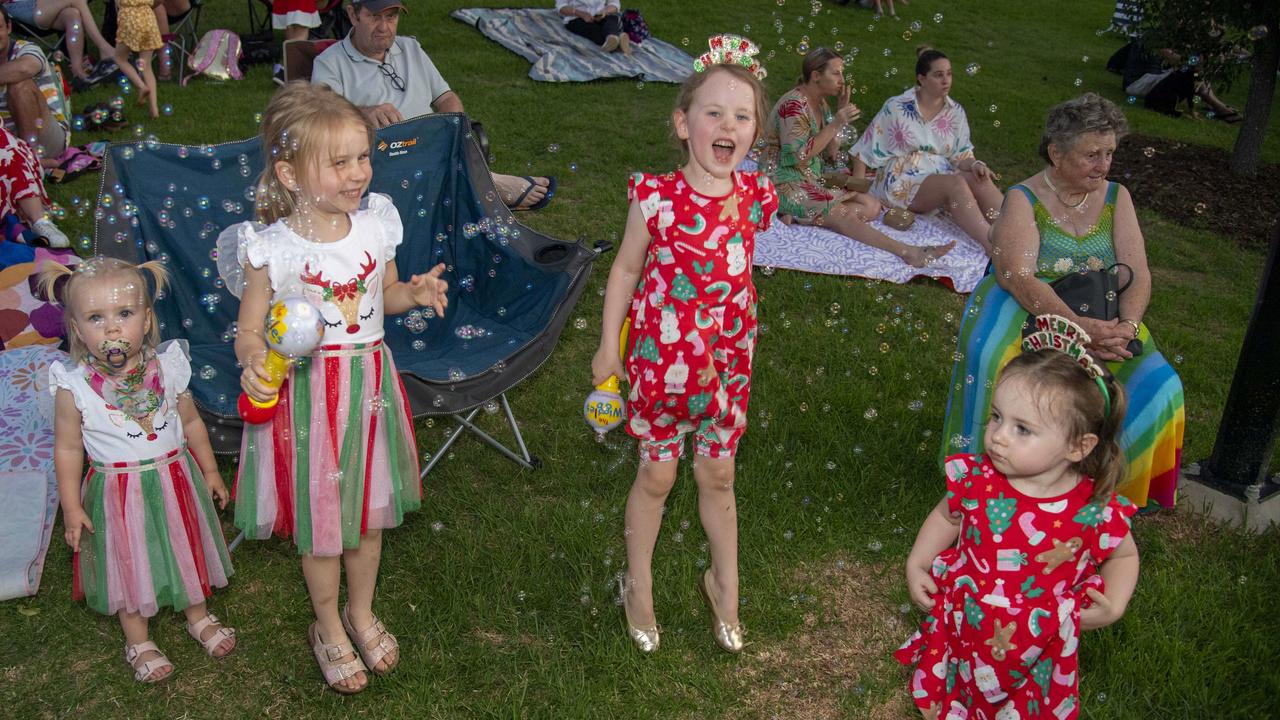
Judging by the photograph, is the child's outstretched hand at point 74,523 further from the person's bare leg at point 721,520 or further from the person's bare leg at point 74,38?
the person's bare leg at point 74,38

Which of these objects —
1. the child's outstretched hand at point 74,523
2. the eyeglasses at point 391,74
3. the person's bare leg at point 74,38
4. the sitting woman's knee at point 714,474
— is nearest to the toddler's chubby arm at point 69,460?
the child's outstretched hand at point 74,523

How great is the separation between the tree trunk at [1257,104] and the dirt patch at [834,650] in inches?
268

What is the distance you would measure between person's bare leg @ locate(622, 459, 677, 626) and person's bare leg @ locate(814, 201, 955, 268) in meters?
3.92

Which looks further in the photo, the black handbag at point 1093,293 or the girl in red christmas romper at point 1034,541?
the black handbag at point 1093,293

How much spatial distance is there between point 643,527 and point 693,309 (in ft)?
2.58

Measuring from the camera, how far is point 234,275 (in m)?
3.19

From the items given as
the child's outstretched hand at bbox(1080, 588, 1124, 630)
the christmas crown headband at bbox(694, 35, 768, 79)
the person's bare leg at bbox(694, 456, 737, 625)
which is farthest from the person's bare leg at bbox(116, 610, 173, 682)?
the child's outstretched hand at bbox(1080, 588, 1124, 630)

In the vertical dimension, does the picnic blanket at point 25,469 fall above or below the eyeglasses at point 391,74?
below

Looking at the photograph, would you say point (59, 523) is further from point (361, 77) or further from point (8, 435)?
point (361, 77)

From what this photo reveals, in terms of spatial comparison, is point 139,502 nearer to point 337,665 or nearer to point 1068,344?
point 337,665

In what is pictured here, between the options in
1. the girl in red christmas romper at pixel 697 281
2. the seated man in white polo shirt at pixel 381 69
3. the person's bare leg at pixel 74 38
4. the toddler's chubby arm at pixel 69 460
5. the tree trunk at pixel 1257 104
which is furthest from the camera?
the person's bare leg at pixel 74 38

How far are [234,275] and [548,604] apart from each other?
5.20 feet

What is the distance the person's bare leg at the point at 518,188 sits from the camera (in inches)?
275

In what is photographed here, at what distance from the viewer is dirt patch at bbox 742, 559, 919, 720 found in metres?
3.39
